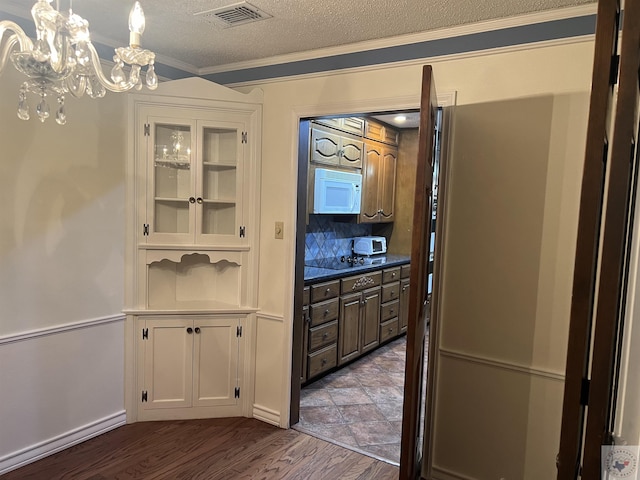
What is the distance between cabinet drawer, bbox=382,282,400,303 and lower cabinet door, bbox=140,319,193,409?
2.15 m

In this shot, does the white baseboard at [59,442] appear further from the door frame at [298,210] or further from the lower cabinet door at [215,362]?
the door frame at [298,210]

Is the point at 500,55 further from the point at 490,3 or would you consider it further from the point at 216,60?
the point at 216,60

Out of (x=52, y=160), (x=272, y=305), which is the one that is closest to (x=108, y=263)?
(x=52, y=160)

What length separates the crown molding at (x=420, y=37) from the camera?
2.10 meters

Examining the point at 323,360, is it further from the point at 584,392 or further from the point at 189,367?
the point at 584,392

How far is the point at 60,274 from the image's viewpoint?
8.72ft

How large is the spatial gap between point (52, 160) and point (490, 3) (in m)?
2.40

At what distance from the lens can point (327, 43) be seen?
2.68m

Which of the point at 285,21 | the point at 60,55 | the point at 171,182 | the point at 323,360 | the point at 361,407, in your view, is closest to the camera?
the point at 60,55

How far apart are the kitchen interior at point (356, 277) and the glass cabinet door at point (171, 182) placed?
0.78m

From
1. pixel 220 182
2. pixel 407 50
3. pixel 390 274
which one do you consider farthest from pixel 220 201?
pixel 390 274

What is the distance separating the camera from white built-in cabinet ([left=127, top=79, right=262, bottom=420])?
3.01 meters

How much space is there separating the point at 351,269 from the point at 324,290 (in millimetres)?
484

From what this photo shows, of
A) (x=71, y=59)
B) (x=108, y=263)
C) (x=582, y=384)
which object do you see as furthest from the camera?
(x=108, y=263)
